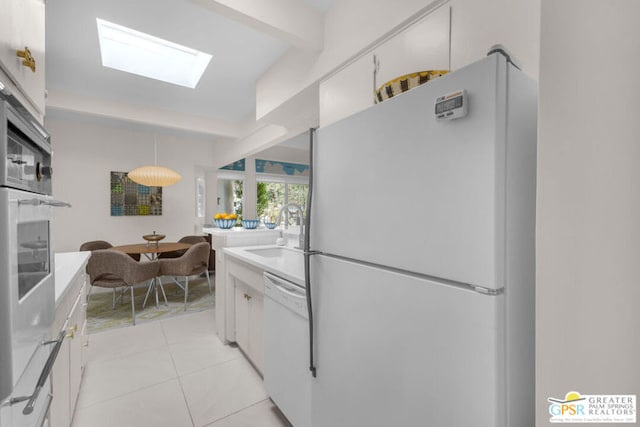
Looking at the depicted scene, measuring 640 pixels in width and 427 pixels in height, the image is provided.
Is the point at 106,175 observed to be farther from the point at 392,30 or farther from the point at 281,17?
the point at 392,30

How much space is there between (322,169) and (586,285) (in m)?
0.88

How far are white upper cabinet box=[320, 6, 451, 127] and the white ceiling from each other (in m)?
0.45

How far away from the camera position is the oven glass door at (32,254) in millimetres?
641

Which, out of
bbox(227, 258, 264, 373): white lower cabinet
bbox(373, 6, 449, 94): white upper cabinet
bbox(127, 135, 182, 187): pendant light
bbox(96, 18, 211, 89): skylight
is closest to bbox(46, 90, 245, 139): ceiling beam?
bbox(127, 135, 182, 187): pendant light

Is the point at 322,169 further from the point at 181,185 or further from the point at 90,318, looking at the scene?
the point at 181,185

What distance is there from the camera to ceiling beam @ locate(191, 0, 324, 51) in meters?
1.53

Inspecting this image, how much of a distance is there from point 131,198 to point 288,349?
4355 millimetres

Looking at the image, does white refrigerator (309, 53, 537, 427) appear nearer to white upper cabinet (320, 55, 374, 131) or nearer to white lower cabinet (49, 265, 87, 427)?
white upper cabinet (320, 55, 374, 131)

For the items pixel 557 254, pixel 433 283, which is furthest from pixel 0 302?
pixel 557 254

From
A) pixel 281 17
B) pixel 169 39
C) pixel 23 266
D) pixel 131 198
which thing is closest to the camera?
pixel 23 266

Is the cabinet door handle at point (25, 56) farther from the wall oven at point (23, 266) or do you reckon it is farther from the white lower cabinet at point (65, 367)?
the white lower cabinet at point (65, 367)

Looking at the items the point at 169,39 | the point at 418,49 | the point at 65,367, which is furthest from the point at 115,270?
the point at 418,49

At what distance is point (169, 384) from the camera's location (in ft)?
6.63

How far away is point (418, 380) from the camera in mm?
801
